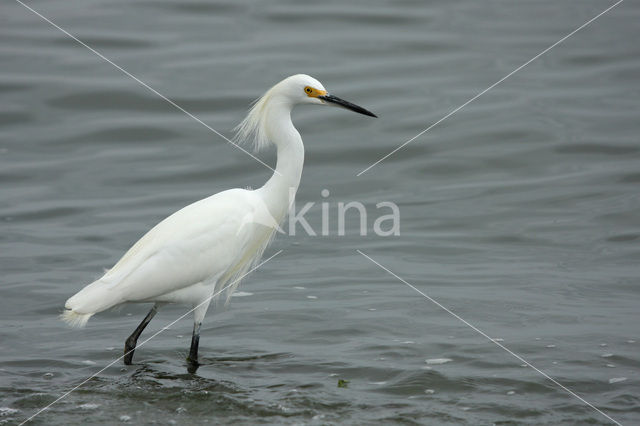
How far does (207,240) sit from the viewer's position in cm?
607

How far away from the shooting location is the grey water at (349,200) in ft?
18.3

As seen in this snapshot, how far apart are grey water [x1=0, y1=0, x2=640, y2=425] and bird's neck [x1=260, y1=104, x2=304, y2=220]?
43.4 inches

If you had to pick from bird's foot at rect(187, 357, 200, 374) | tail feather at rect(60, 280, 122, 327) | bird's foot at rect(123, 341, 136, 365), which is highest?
tail feather at rect(60, 280, 122, 327)

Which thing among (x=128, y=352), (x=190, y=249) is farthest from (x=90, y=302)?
(x=190, y=249)

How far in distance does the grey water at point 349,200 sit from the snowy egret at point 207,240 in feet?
1.62

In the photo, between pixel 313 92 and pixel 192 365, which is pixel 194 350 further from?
pixel 313 92

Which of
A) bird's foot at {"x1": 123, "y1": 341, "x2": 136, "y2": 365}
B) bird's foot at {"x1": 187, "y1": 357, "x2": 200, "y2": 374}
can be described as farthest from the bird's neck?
bird's foot at {"x1": 123, "y1": 341, "x2": 136, "y2": 365}

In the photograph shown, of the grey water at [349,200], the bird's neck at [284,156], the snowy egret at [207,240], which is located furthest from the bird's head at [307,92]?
the grey water at [349,200]

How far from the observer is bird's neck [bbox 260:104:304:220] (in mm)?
6184

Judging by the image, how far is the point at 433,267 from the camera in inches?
319

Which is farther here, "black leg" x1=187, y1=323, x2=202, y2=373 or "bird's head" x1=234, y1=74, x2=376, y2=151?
"bird's head" x1=234, y1=74, x2=376, y2=151

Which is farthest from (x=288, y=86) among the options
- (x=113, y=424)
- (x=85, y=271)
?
(x=85, y=271)

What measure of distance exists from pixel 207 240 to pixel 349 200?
431 centimetres

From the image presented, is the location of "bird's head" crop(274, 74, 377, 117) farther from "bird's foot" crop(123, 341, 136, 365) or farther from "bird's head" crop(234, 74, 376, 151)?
"bird's foot" crop(123, 341, 136, 365)
